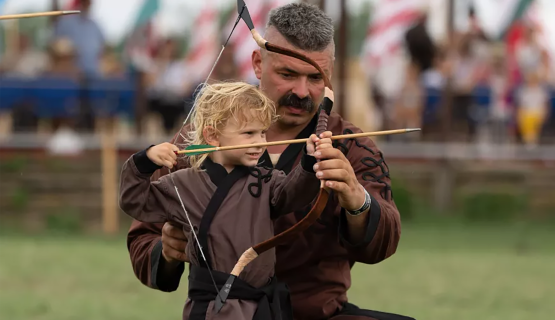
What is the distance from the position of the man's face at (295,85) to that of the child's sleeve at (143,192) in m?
0.65

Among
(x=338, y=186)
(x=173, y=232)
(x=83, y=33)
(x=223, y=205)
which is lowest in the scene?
(x=83, y=33)

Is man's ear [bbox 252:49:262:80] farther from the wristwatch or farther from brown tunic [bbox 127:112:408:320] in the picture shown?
the wristwatch

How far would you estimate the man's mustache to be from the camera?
15.2 ft

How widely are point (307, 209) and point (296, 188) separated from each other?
20.2 inches

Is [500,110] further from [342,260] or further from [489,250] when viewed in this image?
[342,260]

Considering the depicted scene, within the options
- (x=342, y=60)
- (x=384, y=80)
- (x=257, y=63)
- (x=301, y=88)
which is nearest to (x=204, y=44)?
(x=342, y=60)

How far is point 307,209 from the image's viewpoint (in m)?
4.52

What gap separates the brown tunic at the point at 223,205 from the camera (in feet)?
13.3

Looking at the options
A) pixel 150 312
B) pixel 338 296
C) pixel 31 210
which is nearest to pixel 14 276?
pixel 150 312

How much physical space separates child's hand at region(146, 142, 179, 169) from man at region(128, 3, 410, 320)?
1.43 ft

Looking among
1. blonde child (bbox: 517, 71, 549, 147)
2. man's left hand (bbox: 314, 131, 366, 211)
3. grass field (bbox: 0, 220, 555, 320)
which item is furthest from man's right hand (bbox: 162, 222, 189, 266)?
blonde child (bbox: 517, 71, 549, 147)

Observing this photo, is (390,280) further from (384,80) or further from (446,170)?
(384,80)

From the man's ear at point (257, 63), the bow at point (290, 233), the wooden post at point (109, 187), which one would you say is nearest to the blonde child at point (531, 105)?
the wooden post at point (109, 187)

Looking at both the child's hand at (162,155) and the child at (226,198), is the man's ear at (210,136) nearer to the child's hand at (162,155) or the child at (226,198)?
the child at (226,198)
